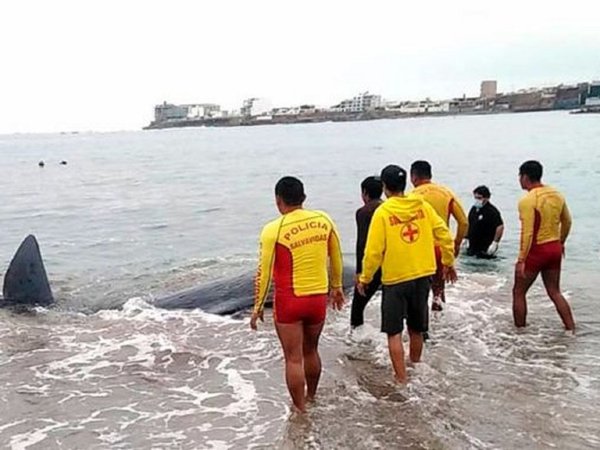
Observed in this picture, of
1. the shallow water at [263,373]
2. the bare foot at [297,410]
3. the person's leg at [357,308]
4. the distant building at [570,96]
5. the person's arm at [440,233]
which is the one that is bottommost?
the distant building at [570,96]

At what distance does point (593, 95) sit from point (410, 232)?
175674mm

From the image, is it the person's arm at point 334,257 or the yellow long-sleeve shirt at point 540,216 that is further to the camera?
the yellow long-sleeve shirt at point 540,216

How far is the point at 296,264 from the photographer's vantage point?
621 centimetres

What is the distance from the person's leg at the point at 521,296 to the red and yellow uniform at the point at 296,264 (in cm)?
349

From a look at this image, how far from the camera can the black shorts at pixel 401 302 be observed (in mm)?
6895

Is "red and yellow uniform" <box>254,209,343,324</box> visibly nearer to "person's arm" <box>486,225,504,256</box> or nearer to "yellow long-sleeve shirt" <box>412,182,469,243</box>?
"yellow long-sleeve shirt" <box>412,182,469,243</box>

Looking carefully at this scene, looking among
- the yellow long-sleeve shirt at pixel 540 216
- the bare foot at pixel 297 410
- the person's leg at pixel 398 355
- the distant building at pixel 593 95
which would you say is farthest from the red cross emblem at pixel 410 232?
the distant building at pixel 593 95

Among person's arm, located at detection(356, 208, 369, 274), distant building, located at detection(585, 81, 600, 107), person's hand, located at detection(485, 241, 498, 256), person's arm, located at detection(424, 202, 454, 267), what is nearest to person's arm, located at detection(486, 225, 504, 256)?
person's hand, located at detection(485, 241, 498, 256)

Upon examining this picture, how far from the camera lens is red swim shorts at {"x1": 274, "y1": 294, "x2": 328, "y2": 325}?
6.25 meters

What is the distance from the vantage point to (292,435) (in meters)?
6.26

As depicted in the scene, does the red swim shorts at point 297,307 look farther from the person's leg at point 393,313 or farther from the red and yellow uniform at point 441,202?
the red and yellow uniform at point 441,202

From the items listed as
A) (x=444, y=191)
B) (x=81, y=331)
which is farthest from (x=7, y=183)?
(x=444, y=191)

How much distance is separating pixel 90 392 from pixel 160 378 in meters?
0.79

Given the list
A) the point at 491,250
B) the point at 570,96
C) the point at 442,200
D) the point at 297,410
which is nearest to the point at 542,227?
the point at 442,200
